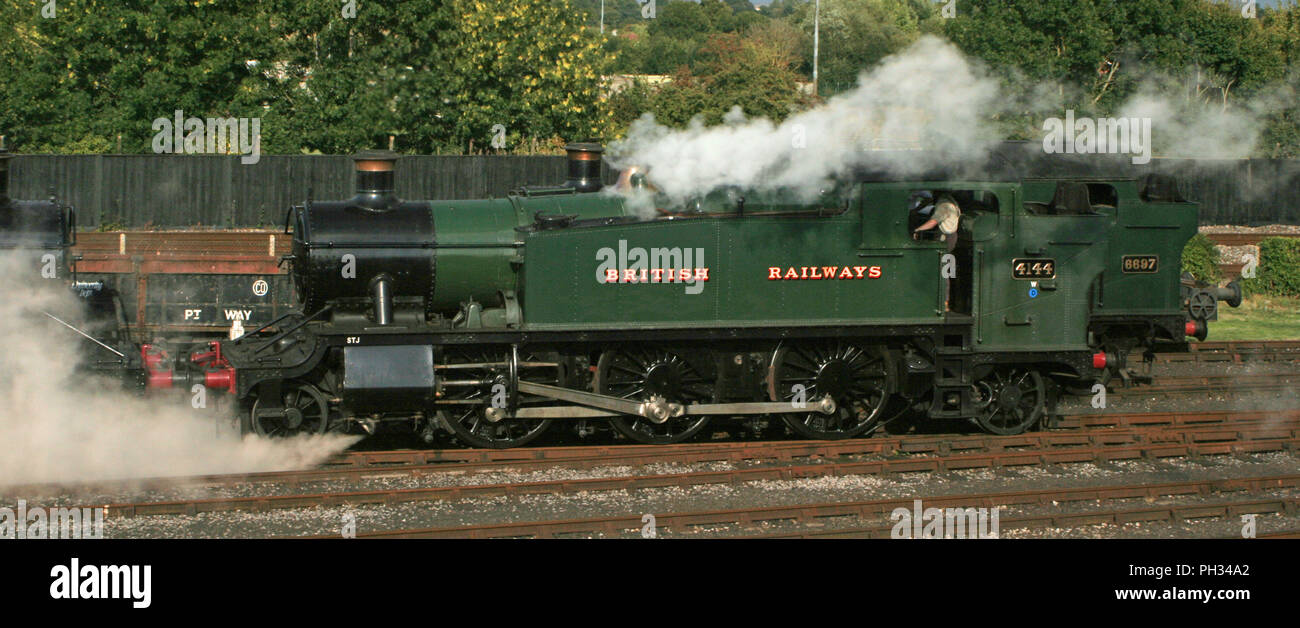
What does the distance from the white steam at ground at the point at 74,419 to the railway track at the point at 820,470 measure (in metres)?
1.33

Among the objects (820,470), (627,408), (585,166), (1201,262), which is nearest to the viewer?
(820,470)

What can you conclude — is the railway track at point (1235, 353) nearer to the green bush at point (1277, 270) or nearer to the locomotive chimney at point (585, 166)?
the green bush at point (1277, 270)

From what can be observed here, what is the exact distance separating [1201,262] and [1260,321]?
1.89 meters

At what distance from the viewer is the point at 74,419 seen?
42.1 feet

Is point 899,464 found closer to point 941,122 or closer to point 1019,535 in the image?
point 1019,535

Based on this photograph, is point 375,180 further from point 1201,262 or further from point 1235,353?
point 1201,262

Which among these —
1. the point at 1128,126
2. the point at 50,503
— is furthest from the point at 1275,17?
the point at 50,503

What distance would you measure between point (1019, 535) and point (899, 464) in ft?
6.97

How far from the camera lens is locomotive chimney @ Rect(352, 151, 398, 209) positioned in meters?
12.7

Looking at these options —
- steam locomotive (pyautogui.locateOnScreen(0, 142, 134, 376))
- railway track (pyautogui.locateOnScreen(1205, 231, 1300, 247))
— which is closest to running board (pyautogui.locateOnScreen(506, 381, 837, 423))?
steam locomotive (pyautogui.locateOnScreen(0, 142, 134, 376))

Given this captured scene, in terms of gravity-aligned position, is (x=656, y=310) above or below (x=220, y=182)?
below

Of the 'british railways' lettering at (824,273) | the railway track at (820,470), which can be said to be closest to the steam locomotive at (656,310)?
the 'british railways' lettering at (824,273)

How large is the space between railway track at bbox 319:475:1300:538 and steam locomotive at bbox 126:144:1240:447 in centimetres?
206

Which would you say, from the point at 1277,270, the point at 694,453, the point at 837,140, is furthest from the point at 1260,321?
the point at 694,453
